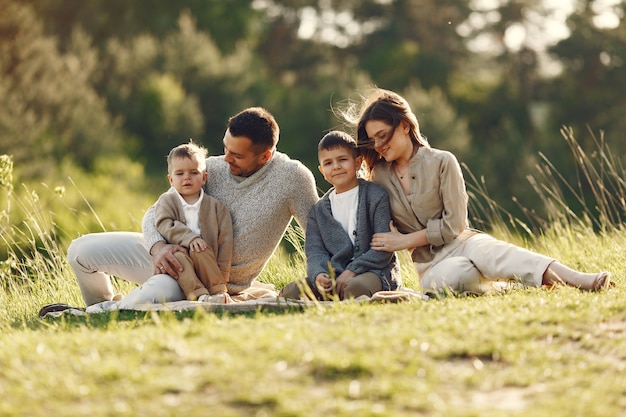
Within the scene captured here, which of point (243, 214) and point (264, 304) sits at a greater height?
point (243, 214)

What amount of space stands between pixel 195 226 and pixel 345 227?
0.93 m

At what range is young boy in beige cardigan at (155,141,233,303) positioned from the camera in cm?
533

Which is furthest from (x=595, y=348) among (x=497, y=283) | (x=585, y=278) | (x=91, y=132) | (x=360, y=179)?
(x=91, y=132)

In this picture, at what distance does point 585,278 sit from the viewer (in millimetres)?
5121

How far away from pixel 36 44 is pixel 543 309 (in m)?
21.4

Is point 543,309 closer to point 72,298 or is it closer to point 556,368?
point 556,368

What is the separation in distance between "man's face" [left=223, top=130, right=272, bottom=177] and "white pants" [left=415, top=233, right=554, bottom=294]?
127 centimetres

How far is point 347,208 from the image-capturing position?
216 inches

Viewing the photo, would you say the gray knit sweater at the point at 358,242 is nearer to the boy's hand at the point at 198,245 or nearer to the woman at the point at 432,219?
the woman at the point at 432,219

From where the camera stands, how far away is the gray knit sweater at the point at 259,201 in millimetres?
5660

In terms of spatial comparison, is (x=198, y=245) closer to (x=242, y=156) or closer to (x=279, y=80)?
(x=242, y=156)

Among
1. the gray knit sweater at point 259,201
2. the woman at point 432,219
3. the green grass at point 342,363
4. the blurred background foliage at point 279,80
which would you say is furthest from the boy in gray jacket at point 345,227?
the blurred background foliage at point 279,80

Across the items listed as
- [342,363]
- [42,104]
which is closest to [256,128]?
[342,363]

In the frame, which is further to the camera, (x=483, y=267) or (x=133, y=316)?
(x=483, y=267)
